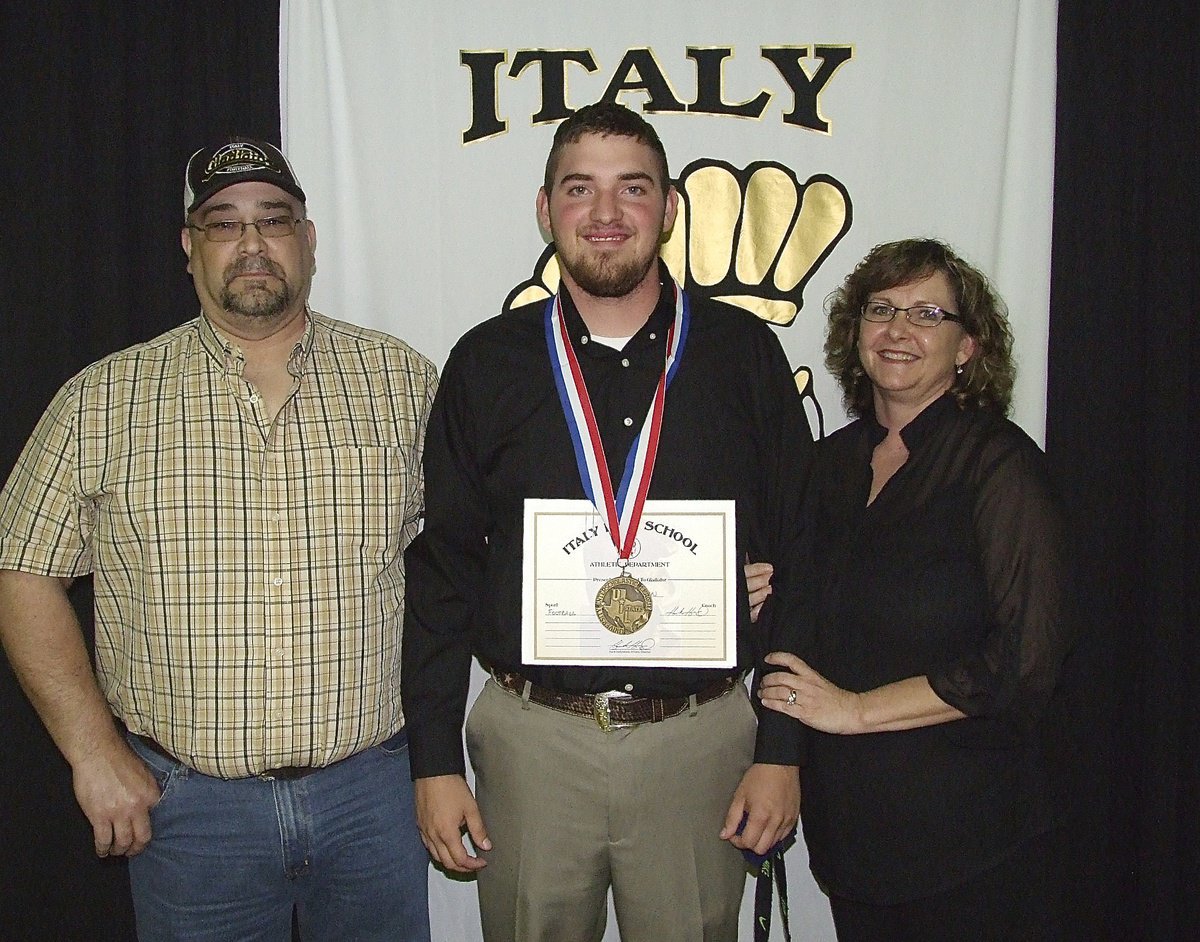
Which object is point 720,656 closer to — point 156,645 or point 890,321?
point 890,321

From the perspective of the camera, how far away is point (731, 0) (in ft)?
8.07

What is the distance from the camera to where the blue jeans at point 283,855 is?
6.00 feet

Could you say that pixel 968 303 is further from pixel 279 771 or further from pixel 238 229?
pixel 279 771

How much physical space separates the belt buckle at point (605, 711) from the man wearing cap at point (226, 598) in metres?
0.43

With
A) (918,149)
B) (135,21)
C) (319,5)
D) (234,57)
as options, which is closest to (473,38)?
(319,5)

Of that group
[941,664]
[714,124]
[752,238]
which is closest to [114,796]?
[941,664]

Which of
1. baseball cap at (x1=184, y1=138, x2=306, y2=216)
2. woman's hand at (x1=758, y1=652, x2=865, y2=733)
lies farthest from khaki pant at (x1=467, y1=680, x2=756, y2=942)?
baseball cap at (x1=184, y1=138, x2=306, y2=216)

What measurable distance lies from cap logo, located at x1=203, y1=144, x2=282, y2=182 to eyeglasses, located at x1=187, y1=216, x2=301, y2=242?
93 mm

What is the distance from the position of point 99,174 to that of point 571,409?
4.62 ft

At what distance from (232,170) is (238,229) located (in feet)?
0.37

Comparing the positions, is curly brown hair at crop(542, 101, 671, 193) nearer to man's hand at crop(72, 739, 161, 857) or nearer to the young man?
the young man

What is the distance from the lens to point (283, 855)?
6.08 feet

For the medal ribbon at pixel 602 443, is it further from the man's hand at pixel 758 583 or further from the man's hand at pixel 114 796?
the man's hand at pixel 114 796

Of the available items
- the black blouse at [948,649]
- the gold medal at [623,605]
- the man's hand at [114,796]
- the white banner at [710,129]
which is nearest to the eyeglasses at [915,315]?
the black blouse at [948,649]
